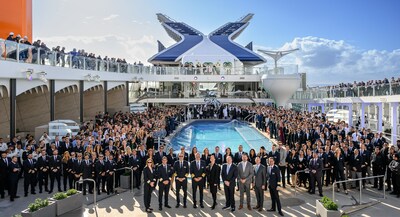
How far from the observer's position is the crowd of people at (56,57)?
1464cm

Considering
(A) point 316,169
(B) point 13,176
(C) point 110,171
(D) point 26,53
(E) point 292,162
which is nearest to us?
(B) point 13,176

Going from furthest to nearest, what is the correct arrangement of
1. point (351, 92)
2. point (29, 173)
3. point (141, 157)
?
1. point (351, 92)
2. point (141, 157)
3. point (29, 173)

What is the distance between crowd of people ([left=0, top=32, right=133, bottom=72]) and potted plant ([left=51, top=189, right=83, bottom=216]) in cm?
710

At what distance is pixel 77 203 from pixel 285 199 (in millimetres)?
5587

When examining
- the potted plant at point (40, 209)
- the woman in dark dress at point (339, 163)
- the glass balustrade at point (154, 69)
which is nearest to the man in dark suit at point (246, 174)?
the woman in dark dress at point (339, 163)

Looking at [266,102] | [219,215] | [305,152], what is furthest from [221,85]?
[219,215]

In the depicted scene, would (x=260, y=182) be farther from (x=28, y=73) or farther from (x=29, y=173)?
(x=28, y=73)

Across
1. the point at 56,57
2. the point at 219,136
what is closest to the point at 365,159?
the point at 56,57

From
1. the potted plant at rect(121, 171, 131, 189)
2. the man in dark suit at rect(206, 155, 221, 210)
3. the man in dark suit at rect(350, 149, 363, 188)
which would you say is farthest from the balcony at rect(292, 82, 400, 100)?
the potted plant at rect(121, 171, 131, 189)

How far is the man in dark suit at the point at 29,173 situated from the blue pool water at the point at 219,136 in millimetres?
9767

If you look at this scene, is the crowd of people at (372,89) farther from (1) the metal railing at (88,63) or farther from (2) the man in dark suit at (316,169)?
(2) the man in dark suit at (316,169)

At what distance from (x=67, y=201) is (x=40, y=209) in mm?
895

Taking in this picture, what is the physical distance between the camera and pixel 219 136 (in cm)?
2642

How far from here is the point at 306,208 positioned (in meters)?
9.33
